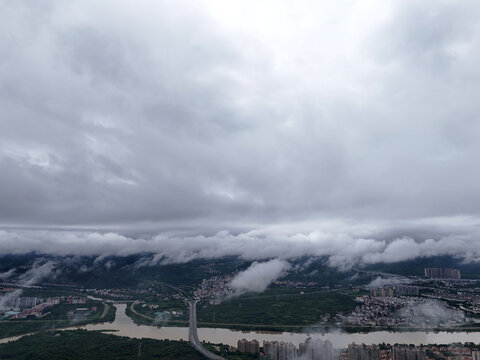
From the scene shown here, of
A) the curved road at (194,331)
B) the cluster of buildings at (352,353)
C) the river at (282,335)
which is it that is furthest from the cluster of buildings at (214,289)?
the cluster of buildings at (352,353)

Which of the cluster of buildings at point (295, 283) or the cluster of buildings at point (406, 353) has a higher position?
the cluster of buildings at point (406, 353)

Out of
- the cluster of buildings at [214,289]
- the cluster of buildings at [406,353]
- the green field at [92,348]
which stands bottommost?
the cluster of buildings at [214,289]

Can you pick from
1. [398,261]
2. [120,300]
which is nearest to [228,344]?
[120,300]

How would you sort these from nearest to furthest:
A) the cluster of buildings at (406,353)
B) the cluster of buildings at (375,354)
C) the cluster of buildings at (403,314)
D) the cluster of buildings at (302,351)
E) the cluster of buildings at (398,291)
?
the cluster of buildings at (375,354) → the cluster of buildings at (406,353) → the cluster of buildings at (302,351) → the cluster of buildings at (403,314) → the cluster of buildings at (398,291)

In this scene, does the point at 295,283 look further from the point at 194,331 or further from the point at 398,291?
the point at 194,331

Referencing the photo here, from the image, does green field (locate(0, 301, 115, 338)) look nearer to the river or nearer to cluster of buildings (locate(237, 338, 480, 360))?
the river

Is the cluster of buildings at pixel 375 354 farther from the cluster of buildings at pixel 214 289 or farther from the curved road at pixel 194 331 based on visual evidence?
the cluster of buildings at pixel 214 289

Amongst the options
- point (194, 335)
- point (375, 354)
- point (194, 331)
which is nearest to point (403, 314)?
point (375, 354)
